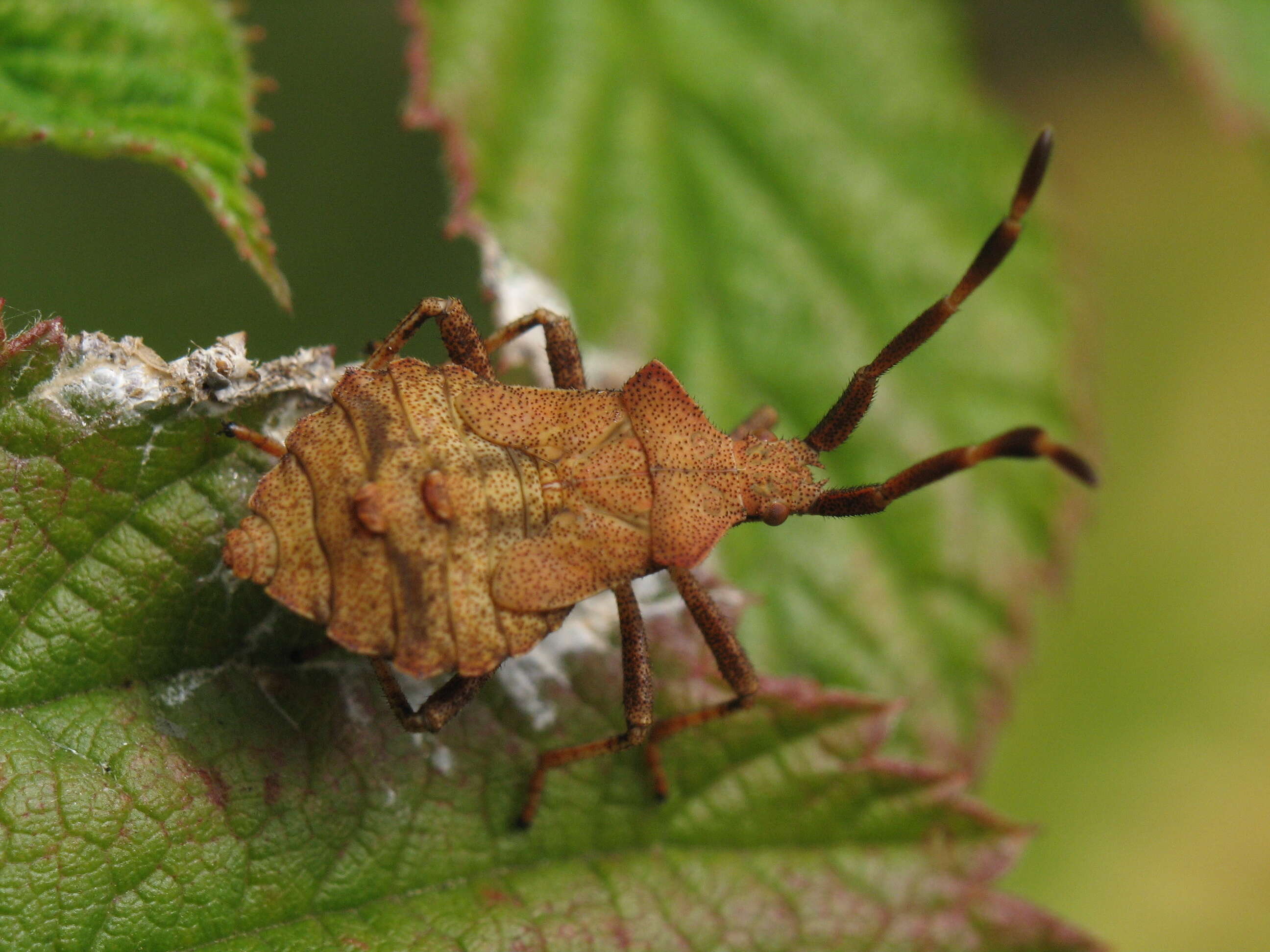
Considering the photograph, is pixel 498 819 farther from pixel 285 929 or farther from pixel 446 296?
pixel 446 296

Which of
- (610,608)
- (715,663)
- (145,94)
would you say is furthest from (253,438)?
(715,663)

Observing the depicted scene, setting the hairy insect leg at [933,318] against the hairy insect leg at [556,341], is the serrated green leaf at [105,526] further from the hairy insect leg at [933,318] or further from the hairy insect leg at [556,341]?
the hairy insect leg at [933,318]

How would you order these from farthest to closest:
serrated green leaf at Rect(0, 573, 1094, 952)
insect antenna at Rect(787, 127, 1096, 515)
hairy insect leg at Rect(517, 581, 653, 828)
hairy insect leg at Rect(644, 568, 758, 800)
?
hairy insect leg at Rect(644, 568, 758, 800)
hairy insect leg at Rect(517, 581, 653, 828)
insect antenna at Rect(787, 127, 1096, 515)
serrated green leaf at Rect(0, 573, 1094, 952)

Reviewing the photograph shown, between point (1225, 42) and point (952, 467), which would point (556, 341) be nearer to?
point (952, 467)

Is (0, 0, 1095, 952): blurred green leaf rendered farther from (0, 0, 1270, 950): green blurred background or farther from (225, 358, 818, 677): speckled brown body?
(0, 0, 1270, 950): green blurred background

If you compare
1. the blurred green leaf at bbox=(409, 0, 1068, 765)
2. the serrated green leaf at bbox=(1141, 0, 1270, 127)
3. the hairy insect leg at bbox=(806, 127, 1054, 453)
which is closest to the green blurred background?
the serrated green leaf at bbox=(1141, 0, 1270, 127)
